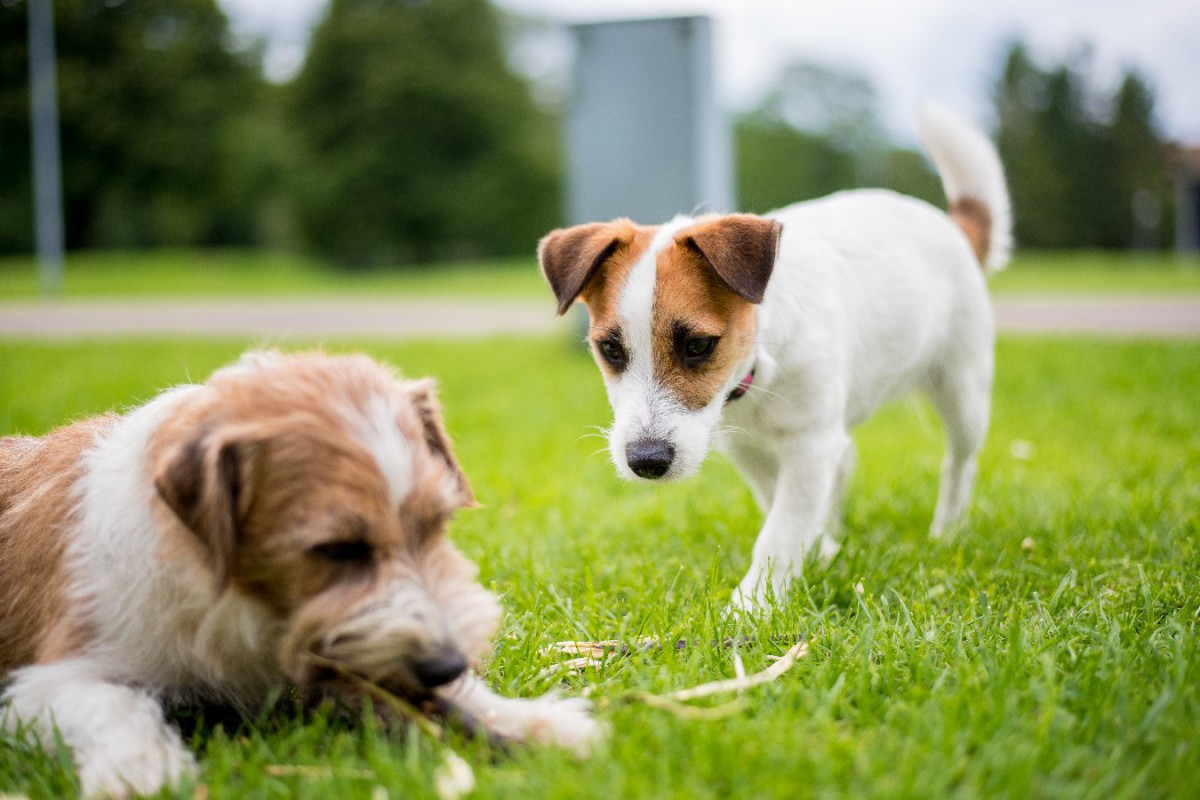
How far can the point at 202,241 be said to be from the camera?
57.7m

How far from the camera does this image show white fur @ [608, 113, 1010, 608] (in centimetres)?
401

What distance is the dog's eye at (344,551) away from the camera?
8.52 feet

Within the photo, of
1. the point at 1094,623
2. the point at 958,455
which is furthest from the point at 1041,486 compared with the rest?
the point at 1094,623

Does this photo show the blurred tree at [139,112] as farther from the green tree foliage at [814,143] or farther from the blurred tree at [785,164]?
the green tree foliage at [814,143]

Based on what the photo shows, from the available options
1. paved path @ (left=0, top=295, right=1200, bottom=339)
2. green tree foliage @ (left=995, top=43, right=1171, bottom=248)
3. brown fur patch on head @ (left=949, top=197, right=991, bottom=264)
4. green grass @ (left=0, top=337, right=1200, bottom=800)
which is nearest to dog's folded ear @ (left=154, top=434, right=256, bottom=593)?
green grass @ (left=0, top=337, right=1200, bottom=800)

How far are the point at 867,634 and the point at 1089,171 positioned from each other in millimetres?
66301

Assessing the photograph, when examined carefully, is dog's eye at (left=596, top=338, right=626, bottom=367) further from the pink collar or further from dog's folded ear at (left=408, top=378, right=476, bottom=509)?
dog's folded ear at (left=408, top=378, right=476, bottom=509)

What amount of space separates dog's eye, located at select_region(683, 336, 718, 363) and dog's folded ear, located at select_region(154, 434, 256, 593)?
6.01 feet

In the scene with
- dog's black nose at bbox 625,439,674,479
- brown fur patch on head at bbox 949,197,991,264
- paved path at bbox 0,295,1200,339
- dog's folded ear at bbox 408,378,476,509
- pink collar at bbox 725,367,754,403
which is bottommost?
paved path at bbox 0,295,1200,339

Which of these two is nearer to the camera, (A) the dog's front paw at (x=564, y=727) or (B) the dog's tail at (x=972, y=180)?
(A) the dog's front paw at (x=564, y=727)

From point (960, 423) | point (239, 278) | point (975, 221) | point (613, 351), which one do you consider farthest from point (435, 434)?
point (239, 278)

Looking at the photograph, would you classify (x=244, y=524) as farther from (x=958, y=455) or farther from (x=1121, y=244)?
(x=1121, y=244)

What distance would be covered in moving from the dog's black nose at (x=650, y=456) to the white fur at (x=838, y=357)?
0.03 meters

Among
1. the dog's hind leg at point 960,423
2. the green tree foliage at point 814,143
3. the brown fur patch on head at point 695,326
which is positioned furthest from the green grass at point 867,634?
the green tree foliage at point 814,143
